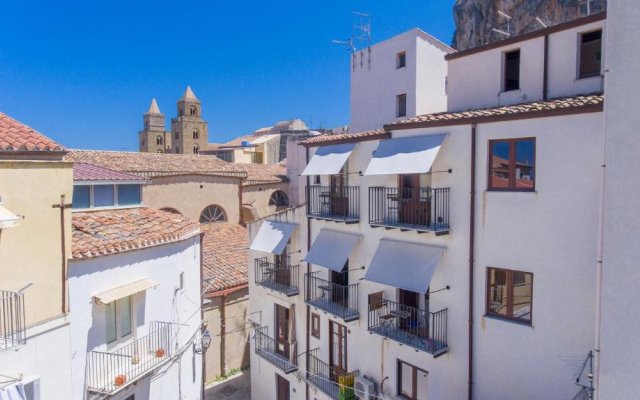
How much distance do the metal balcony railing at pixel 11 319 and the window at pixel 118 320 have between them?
2.77 metres

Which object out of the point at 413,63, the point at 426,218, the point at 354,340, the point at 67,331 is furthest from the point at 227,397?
the point at 413,63

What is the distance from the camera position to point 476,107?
14.2 metres

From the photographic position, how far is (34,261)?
10.1 m

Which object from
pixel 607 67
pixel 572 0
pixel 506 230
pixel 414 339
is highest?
pixel 572 0

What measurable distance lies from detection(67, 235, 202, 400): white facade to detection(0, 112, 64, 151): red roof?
10.2 feet

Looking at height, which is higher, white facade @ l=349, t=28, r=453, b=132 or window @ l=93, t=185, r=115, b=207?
white facade @ l=349, t=28, r=453, b=132

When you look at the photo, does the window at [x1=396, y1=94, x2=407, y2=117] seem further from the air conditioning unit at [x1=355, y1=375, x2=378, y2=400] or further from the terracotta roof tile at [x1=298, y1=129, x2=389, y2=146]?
the air conditioning unit at [x1=355, y1=375, x2=378, y2=400]

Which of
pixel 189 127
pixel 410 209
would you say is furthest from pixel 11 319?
pixel 189 127

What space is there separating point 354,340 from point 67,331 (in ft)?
31.5

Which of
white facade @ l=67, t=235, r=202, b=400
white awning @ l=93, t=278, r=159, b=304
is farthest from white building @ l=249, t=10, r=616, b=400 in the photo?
white awning @ l=93, t=278, r=159, b=304

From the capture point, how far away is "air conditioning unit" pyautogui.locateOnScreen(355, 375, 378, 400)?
14.6 meters

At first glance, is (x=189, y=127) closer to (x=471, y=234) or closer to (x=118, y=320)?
(x=118, y=320)

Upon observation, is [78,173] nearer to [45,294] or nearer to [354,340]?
[45,294]

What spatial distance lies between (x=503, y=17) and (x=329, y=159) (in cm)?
3025
